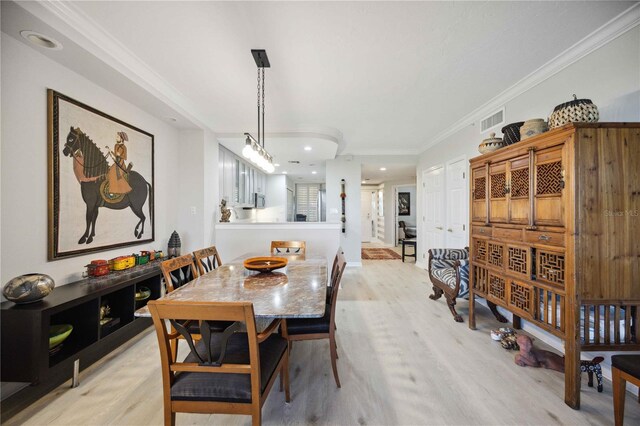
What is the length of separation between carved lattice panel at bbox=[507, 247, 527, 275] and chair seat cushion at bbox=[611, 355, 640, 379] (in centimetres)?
69

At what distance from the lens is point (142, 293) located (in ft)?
8.13

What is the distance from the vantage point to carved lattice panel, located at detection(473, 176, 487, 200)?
244 cm

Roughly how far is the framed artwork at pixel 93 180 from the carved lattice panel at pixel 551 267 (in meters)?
3.70

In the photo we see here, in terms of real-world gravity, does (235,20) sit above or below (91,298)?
above

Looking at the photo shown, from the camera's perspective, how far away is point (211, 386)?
3.65ft

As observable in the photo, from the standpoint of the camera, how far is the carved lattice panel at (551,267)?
66.2 inches

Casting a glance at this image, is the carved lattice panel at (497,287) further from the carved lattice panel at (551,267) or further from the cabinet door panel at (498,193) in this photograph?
the cabinet door panel at (498,193)

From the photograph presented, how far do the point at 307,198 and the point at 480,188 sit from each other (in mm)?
7049

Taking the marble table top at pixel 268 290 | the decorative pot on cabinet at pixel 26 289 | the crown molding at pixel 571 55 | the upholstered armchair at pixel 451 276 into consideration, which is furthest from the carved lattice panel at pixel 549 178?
the decorative pot on cabinet at pixel 26 289

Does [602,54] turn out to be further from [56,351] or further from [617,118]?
[56,351]

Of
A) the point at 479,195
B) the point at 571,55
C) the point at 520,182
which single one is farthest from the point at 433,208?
the point at 571,55

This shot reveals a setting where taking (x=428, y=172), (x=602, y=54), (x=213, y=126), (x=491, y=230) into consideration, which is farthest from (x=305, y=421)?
(x=428, y=172)

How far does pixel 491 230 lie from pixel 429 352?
127cm

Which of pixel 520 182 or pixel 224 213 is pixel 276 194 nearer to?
pixel 224 213
